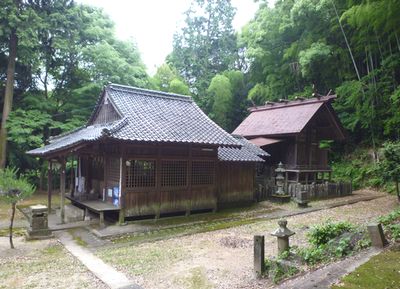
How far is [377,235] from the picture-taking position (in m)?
5.52

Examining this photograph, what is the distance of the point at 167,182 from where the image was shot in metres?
11.4

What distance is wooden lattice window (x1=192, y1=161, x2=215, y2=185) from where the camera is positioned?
12.2 meters

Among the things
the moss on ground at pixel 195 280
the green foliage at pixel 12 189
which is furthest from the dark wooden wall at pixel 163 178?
the moss on ground at pixel 195 280

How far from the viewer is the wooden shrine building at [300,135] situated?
1736 cm

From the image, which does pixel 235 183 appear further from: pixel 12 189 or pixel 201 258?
pixel 12 189

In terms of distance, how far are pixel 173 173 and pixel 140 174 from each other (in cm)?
131

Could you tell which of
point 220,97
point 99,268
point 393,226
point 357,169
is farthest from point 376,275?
point 220,97

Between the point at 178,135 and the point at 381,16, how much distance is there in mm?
7995

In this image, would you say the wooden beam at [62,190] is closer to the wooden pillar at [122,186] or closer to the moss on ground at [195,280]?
the wooden pillar at [122,186]

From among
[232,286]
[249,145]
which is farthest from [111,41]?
[232,286]

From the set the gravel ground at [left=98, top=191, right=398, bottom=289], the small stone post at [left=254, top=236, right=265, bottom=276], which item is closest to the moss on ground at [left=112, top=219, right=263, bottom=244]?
the gravel ground at [left=98, top=191, right=398, bottom=289]

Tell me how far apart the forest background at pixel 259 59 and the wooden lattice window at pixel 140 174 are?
8.63m

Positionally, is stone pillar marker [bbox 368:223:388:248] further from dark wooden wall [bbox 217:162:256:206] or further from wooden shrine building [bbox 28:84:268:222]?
dark wooden wall [bbox 217:162:256:206]

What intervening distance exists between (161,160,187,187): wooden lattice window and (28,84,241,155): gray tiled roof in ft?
3.71
